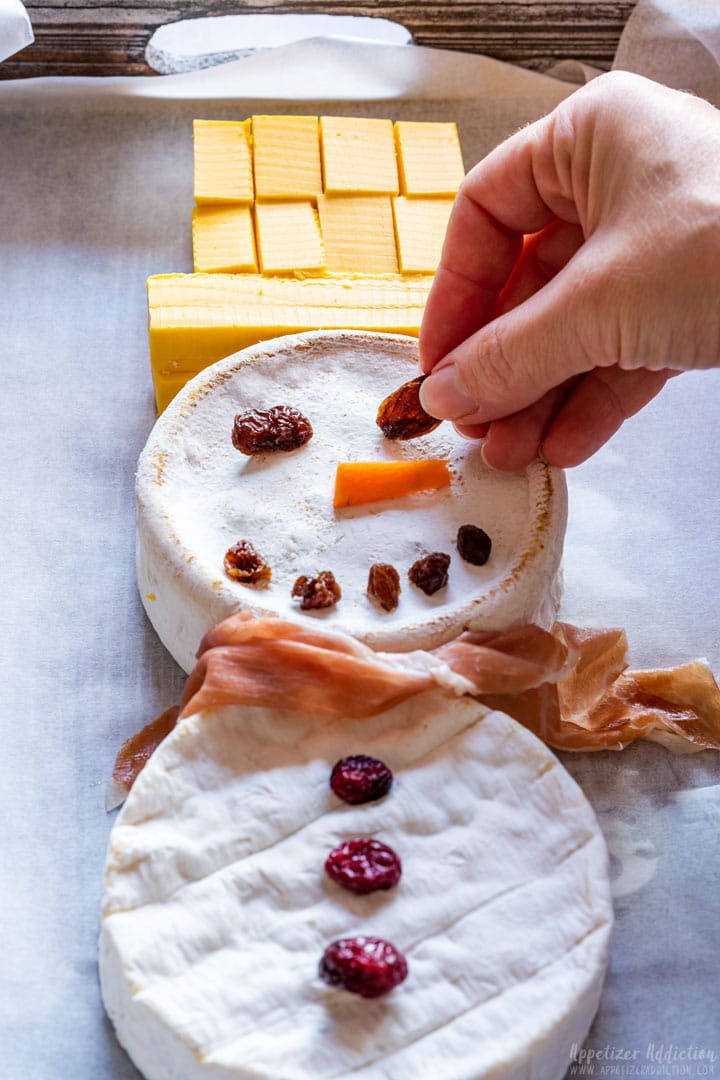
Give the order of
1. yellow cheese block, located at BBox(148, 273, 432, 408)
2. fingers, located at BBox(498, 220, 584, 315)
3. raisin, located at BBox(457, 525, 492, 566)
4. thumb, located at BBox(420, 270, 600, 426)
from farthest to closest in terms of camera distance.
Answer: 1. yellow cheese block, located at BBox(148, 273, 432, 408)
2. fingers, located at BBox(498, 220, 584, 315)
3. raisin, located at BBox(457, 525, 492, 566)
4. thumb, located at BBox(420, 270, 600, 426)

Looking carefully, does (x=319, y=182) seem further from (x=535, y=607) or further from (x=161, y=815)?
(x=161, y=815)

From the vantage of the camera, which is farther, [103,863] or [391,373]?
[391,373]

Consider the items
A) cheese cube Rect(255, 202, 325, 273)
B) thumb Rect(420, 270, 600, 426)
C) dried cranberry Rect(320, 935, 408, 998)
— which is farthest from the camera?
cheese cube Rect(255, 202, 325, 273)

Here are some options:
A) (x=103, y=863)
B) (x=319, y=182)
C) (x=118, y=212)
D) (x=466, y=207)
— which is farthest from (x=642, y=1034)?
(x=118, y=212)

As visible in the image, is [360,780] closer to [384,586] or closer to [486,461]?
[384,586]

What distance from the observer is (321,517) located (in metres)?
2.73

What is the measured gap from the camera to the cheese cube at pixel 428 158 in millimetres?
3803

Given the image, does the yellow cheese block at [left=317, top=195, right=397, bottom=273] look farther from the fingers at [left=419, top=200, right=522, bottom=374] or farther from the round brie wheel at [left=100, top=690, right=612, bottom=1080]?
the round brie wheel at [left=100, top=690, right=612, bottom=1080]

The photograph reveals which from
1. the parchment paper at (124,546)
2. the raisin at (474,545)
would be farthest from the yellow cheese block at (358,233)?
the raisin at (474,545)

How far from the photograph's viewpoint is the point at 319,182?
12.6 ft

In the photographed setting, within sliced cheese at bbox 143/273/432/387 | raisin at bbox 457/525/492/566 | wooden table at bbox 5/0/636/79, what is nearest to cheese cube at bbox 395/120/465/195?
sliced cheese at bbox 143/273/432/387

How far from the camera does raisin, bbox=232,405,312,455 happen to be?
2.81 meters

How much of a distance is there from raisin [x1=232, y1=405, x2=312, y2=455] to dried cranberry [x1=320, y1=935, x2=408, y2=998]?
124 cm

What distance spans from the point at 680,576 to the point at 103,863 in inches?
66.4
